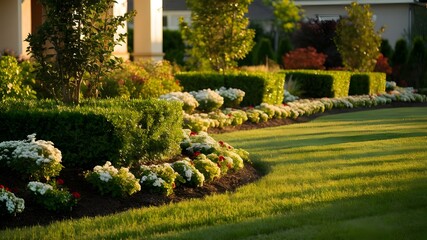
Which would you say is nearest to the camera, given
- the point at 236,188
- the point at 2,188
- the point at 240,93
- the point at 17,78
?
the point at 2,188

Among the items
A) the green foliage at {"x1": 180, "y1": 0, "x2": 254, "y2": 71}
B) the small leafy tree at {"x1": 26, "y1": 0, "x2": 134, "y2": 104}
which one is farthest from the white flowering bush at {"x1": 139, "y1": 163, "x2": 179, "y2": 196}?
the green foliage at {"x1": 180, "y1": 0, "x2": 254, "y2": 71}

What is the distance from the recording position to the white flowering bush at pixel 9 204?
808 centimetres

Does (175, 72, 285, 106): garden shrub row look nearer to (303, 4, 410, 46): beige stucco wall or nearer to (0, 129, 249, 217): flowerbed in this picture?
(0, 129, 249, 217): flowerbed

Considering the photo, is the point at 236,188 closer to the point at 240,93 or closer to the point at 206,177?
the point at 206,177

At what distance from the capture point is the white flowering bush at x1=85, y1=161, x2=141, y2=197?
9.02m

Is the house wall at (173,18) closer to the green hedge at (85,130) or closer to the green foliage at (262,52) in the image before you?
the green foliage at (262,52)

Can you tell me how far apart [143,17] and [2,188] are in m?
15.1

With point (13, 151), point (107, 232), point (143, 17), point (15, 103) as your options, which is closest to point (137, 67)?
point (143, 17)

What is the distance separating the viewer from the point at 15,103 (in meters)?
10.8

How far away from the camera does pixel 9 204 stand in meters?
8.08

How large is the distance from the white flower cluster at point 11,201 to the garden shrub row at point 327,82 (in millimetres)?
17532

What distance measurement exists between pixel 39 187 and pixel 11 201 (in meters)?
0.45

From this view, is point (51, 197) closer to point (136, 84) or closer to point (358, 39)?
point (136, 84)

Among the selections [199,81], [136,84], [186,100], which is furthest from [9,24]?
[199,81]
